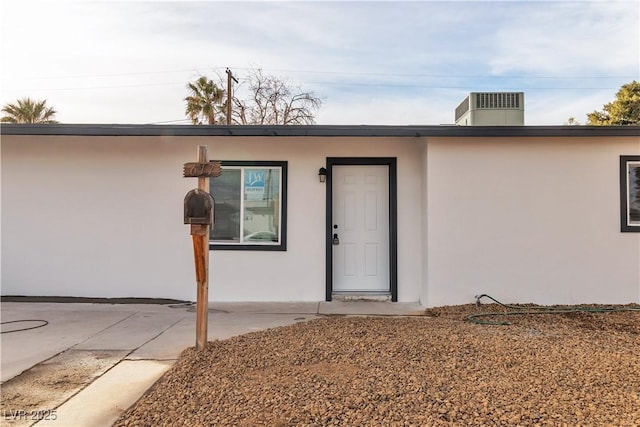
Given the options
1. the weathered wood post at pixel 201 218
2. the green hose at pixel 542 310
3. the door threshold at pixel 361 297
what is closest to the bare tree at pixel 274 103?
the door threshold at pixel 361 297

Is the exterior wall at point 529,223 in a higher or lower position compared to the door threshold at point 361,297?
higher

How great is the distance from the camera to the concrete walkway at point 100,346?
2.86 metres

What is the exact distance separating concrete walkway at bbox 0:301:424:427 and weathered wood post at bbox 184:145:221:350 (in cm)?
52

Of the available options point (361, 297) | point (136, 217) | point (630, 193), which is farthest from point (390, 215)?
point (136, 217)

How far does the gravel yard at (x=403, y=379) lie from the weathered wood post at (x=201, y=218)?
38 centimetres

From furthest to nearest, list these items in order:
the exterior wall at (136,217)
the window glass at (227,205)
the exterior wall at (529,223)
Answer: the window glass at (227,205), the exterior wall at (136,217), the exterior wall at (529,223)

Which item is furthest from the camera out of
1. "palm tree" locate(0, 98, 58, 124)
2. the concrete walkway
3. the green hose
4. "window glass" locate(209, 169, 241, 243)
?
"palm tree" locate(0, 98, 58, 124)

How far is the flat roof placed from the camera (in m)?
5.82

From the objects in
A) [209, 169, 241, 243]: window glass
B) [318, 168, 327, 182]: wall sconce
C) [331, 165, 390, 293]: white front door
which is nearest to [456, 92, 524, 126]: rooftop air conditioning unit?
[331, 165, 390, 293]: white front door

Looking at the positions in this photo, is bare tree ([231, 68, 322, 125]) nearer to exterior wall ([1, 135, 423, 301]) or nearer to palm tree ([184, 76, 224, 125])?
palm tree ([184, 76, 224, 125])

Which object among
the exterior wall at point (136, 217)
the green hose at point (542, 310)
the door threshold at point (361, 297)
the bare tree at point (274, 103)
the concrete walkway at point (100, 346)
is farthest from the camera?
the bare tree at point (274, 103)

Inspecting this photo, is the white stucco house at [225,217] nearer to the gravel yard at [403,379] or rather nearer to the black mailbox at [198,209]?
the gravel yard at [403,379]

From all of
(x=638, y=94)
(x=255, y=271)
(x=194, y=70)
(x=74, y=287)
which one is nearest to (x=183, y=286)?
(x=255, y=271)

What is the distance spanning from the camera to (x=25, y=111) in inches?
781
